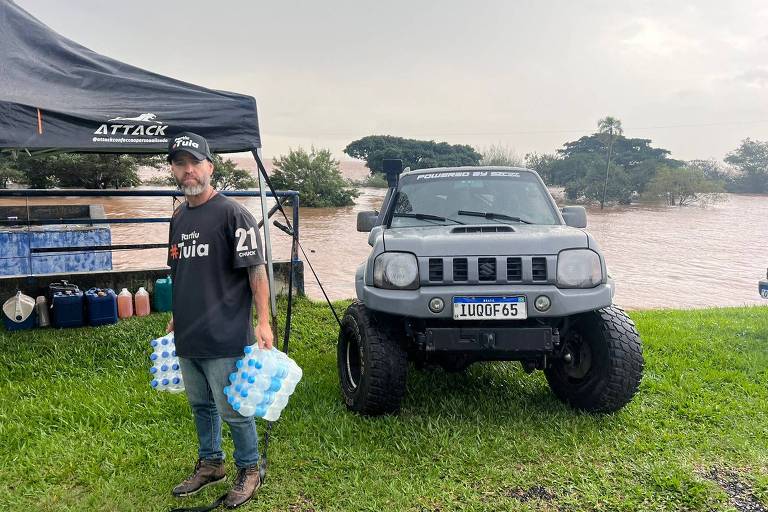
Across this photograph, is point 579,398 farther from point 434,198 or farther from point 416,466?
point 434,198

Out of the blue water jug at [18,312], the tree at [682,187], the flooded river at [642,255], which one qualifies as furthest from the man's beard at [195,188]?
the tree at [682,187]

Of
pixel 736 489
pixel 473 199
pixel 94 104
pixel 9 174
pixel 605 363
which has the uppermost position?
pixel 9 174

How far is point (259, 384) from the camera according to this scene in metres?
2.60

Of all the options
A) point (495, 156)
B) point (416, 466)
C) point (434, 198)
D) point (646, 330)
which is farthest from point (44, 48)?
point (495, 156)

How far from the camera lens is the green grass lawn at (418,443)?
294 centimetres

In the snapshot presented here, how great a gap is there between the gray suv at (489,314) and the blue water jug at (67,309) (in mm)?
3391

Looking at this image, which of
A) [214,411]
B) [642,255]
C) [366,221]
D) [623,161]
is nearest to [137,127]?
[366,221]

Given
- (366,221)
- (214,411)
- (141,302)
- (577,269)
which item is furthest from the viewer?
(141,302)

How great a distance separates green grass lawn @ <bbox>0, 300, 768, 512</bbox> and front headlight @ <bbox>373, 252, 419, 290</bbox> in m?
0.95

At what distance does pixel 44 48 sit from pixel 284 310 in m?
3.81

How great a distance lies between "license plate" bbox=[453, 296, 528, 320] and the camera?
135 inches

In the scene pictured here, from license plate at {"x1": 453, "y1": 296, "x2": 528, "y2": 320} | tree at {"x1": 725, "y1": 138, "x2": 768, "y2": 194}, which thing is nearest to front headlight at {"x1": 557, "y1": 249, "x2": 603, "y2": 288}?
license plate at {"x1": 453, "y1": 296, "x2": 528, "y2": 320}

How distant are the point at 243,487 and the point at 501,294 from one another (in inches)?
72.2

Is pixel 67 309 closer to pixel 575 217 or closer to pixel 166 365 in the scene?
pixel 166 365
